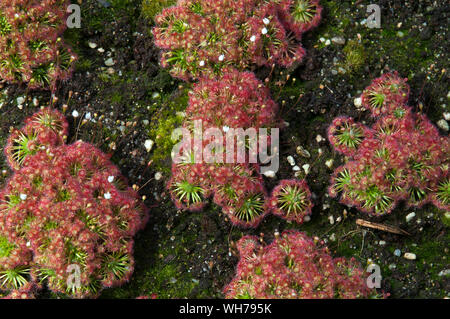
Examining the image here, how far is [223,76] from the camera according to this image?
732 centimetres

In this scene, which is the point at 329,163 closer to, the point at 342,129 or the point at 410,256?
the point at 342,129

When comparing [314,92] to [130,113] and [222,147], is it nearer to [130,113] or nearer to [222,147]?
[222,147]

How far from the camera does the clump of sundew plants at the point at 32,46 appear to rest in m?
7.45

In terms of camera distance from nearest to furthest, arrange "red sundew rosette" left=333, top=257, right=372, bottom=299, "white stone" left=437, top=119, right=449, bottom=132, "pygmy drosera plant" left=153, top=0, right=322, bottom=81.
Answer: "red sundew rosette" left=333, top=257, right=372, bottom=299
"white stone" left=437, top=119, right=449, bottom=132
"pygmy drosera plant" left=153, top=0, right=322, bottom=81

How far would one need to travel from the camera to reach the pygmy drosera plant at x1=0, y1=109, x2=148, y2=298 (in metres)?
6.40

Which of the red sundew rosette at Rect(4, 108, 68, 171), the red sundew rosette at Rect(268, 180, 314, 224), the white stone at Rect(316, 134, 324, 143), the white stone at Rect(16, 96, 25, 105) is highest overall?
the white stone at Rect(16, 96, 25, 105)

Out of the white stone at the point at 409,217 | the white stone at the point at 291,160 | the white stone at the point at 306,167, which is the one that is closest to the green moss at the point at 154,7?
the white stone at the point at 291,160

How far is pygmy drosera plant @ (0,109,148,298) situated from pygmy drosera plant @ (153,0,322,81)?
194cm

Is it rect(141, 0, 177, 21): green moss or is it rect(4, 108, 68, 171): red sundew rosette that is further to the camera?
rect(141, 0, 177, 21): green moss

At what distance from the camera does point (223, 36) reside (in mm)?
7426

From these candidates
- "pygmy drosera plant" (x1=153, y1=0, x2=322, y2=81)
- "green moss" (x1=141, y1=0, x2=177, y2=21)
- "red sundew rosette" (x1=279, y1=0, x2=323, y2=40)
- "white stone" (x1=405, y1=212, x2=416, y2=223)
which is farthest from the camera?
"green moss" (x1=141, y1=0, x2=177, y2=21)

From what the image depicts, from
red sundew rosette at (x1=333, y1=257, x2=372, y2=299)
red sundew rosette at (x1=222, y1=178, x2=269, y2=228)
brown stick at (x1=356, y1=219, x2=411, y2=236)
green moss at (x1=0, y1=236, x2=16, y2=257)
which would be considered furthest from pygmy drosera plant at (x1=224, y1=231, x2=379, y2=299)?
green moss at (x1=0, y1=236, x2=16, y2=257)

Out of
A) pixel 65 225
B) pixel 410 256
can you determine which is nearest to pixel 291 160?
pixel 410 256

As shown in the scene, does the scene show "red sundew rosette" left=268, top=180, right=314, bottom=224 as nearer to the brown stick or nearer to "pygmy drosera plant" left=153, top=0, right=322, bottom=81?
the brown stick
